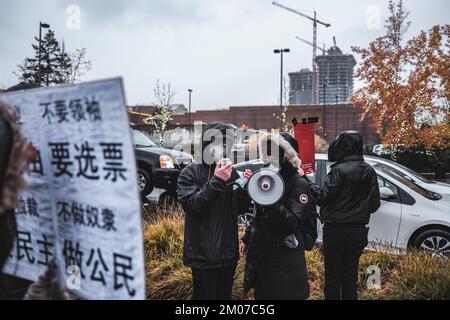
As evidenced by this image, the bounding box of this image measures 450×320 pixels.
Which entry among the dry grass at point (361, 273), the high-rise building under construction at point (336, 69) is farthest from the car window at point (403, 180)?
the high-rise building under construction at point (336, 69)

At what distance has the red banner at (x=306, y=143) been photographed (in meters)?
3.76

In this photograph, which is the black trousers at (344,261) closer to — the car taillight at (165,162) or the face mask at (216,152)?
the face mask at (216,152)

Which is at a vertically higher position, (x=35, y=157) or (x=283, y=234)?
(x=35, y=157)

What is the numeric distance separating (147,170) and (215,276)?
226 inches

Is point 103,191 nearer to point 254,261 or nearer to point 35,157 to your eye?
point 35,157

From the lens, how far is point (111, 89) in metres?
1.68

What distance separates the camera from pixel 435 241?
5398 millimetres

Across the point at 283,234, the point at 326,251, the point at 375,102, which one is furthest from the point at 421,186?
the point at 375,102

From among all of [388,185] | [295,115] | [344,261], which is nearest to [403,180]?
[388,185]

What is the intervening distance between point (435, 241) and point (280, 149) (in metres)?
3.68

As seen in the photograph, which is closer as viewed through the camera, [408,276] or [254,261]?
[254,261]

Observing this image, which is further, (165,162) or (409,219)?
(165,162)

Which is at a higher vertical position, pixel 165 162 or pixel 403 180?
pixel 165 162

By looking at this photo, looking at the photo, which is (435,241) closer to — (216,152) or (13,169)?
(216,152)
